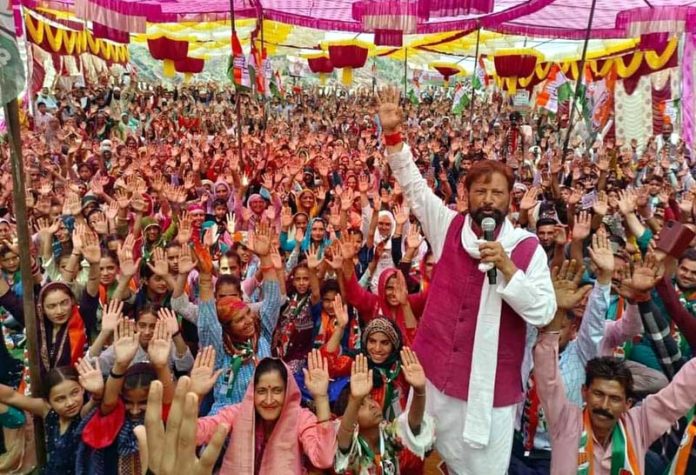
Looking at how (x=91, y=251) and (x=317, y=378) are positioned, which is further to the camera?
(x=91, y=251)

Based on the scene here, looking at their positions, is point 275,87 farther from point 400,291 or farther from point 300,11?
point 400,291

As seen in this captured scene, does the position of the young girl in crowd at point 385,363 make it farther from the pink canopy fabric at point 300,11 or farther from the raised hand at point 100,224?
the pink canopy fabric at point 300,11

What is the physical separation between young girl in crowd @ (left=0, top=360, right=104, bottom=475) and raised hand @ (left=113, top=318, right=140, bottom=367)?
0.12m

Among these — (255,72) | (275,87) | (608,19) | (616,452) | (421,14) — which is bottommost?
(275,87)

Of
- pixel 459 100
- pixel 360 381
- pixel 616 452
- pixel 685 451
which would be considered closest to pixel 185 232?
pixel 360 381

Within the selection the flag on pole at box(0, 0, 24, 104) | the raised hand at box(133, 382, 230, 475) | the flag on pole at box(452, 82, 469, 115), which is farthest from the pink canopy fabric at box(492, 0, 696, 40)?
the raised hand at box(133, 382, 230, 475)

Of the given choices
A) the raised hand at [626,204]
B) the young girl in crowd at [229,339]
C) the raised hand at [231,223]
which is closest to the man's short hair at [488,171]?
the young girl in crowd at [229,339]

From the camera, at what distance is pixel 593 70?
17.6 meters

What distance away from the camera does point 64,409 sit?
2.39 m

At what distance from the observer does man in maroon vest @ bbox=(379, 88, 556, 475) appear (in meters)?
2.06

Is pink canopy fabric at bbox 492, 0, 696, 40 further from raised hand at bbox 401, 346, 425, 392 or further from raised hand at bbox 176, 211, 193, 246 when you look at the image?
raised hand at bbox 401, 346, 425, 392

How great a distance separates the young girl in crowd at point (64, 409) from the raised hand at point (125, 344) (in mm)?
120

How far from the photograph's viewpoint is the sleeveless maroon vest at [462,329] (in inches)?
86.1

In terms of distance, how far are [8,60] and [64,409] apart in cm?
137
